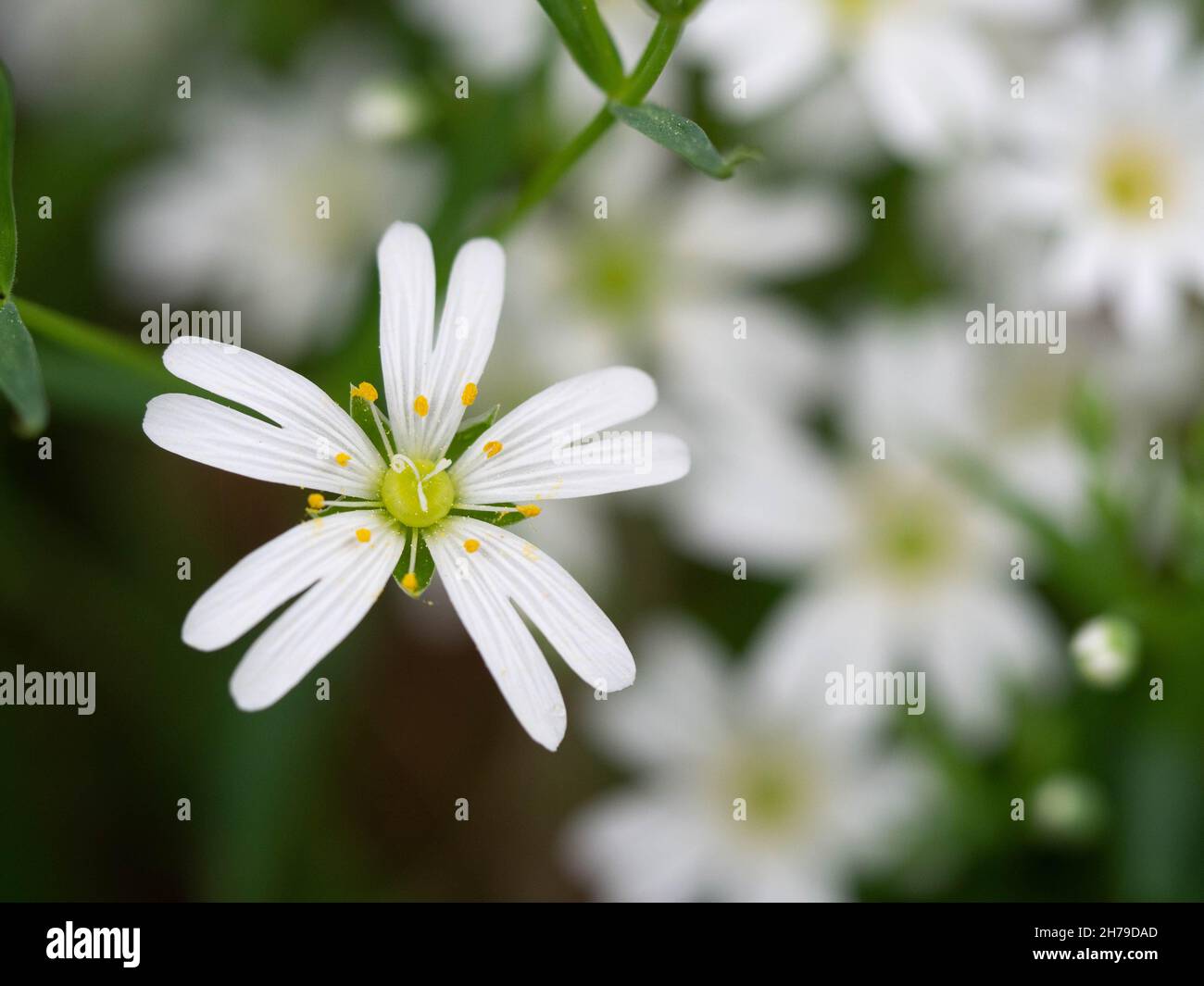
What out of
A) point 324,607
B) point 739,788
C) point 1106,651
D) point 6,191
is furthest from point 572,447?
point 739,788

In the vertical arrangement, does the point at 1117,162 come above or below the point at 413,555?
above

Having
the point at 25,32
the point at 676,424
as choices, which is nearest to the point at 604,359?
the point at 676,424

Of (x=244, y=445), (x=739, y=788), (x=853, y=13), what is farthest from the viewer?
(x=739, y=788)

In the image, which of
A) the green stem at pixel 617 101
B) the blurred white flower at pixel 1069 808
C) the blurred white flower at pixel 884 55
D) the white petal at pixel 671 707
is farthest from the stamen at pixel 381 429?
the blurred white flower at pixel 1069 808

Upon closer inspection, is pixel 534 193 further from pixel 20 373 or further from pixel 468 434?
pixel 20 373

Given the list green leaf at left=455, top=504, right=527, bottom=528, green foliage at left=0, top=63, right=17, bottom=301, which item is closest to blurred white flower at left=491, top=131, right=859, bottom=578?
green leaf at left=455, top=504, right=527, bottom=528

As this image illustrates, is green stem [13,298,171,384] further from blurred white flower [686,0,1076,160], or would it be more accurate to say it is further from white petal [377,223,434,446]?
blurred white flower [686,0,1076,160]

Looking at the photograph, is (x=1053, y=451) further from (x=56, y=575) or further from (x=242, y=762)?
(x=56, y=575)
